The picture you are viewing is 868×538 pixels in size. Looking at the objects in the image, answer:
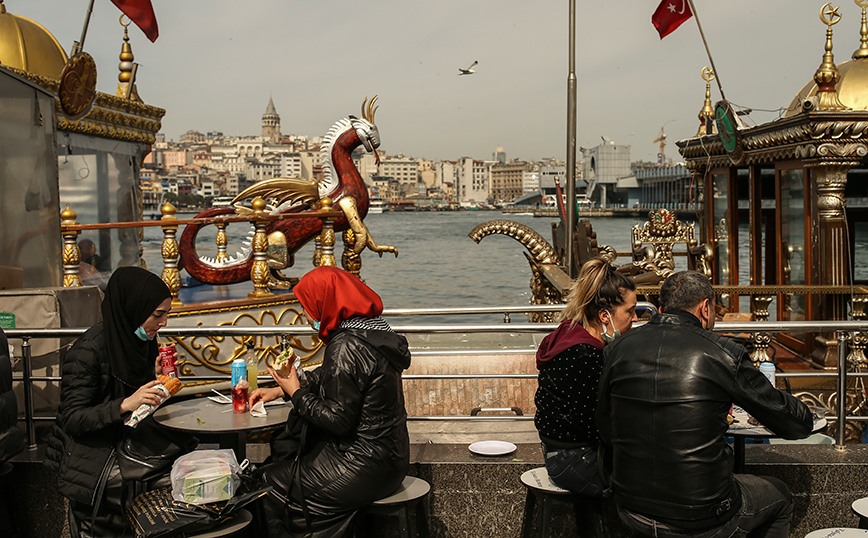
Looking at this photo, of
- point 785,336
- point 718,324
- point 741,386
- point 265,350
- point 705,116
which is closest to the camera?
point 741,386

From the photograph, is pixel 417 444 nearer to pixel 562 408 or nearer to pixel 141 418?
pixel 562 408

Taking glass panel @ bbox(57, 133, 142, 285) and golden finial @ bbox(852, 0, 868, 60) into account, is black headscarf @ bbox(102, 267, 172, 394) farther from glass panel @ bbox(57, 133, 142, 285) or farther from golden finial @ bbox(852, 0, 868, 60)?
golden finial @ bbox(852, 0, 868, 60)

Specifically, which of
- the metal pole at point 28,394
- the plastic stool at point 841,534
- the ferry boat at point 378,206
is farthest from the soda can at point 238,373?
the ferry boat at point 378,206

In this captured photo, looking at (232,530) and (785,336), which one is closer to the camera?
(232,530)

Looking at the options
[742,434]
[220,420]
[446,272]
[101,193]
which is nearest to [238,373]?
[220,420]

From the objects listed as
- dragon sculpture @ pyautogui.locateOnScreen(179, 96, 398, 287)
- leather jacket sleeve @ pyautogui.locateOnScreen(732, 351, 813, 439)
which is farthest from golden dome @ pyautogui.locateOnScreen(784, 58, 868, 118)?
leather jacket sleeve @ pyautogui.locateOnScreen(732, 351, 813, 439)

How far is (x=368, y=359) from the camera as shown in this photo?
3.69 metres

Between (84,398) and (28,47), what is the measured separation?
6.61 metres

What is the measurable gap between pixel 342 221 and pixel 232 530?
6.32 m

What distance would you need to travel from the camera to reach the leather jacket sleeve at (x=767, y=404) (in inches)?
129

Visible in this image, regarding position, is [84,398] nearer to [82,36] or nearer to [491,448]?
[491,448]

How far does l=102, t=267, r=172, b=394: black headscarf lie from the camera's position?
3721 millimetres

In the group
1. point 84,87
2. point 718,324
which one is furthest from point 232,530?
point 84,87

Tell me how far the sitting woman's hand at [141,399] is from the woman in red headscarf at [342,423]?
2.08 feet
